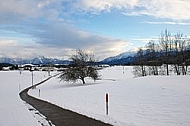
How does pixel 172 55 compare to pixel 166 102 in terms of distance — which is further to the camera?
pixel 172 55

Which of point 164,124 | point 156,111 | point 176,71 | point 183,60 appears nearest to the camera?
point 164,124

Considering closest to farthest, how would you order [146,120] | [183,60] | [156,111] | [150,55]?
[146,120]
[156,111]
[183,60]
[150,55]

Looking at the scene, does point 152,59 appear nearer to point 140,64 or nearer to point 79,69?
point 140,64

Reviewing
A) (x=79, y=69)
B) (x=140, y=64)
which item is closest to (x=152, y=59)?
(x=140, y=64)

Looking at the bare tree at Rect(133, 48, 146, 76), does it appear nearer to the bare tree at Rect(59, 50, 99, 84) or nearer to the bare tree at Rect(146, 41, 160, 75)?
the bare tree at Rect(146, 41, 160, 75)

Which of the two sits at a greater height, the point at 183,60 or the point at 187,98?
the point at 183,60

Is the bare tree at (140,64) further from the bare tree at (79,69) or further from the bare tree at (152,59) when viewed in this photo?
the bare tree at (79,69)

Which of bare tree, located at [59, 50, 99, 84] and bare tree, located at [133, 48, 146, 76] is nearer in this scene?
bare tree, located at [59, 50, 99, 84]

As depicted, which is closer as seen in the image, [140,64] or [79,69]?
[79,69]

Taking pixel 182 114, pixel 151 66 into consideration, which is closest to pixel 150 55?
pixel 151 66

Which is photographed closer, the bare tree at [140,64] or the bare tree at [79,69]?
the bare tree at [79,69]

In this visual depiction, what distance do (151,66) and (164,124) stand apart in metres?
57.1

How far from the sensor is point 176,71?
5656cm

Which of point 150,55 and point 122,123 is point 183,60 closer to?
point 150,55
